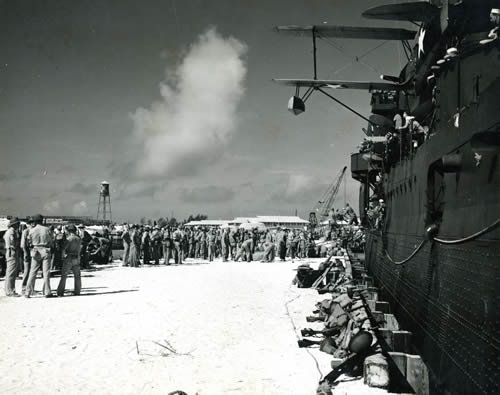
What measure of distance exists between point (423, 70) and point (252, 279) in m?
9.51

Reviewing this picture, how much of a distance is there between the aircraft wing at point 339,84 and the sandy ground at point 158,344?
534 centimetres

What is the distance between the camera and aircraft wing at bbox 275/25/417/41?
11914 mm

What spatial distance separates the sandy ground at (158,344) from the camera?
507cm

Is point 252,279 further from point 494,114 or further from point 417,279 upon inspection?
point 494,114

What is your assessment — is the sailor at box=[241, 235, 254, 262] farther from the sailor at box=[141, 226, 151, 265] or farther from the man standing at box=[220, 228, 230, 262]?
the sailor at box=[141, 226, 151, 265]

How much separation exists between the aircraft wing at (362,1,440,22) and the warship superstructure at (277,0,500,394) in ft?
0.06

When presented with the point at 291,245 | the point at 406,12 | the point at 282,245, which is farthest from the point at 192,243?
the point at 406,12

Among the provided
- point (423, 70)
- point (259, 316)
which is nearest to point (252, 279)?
point (259, 316)

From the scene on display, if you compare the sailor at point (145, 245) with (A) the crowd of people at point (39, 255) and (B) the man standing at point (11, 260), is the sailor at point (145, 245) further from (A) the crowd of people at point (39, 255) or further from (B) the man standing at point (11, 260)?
(A) the crowd of people at point (39, 255)

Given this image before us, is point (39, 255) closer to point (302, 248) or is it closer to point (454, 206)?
point (454, 206)

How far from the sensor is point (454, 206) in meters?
4.70

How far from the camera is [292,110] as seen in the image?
10602 millimetres

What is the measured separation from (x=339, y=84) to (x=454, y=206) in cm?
725

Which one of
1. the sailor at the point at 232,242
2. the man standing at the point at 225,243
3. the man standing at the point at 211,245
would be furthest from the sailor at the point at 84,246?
the sailor at the point at 232,242
